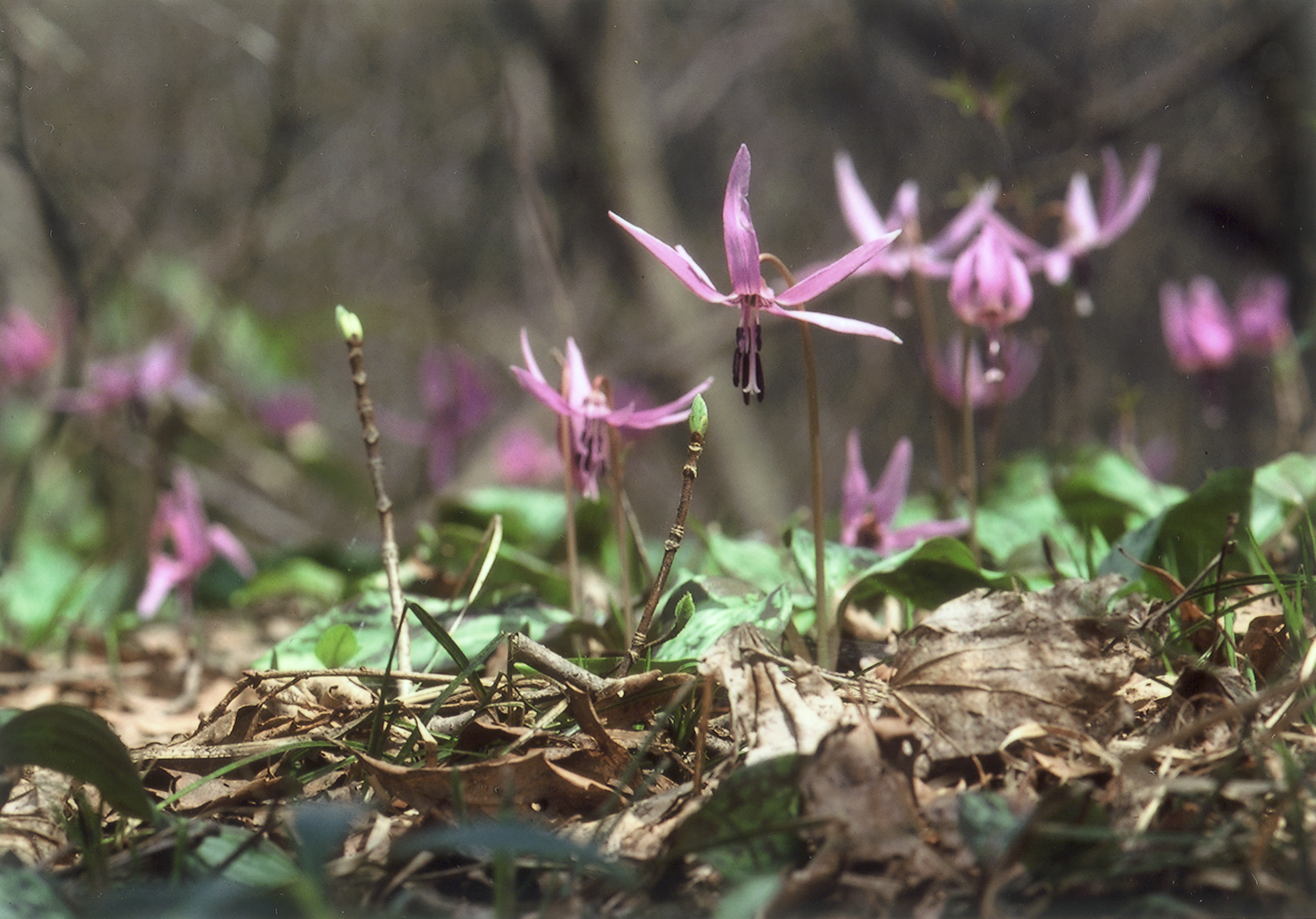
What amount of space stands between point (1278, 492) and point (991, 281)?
0.54 meters

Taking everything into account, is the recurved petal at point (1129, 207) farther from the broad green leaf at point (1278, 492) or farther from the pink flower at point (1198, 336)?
the pink flower at point (1198, 336)

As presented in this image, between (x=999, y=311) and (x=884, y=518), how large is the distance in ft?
1.16

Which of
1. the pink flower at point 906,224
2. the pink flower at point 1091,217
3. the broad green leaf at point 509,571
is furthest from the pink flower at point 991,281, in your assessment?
the broad green leaf at point 509,571

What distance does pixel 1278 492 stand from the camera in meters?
1.43

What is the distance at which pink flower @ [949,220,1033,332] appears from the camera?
1.40 meters

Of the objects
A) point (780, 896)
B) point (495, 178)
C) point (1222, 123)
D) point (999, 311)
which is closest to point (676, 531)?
point (780, 896)

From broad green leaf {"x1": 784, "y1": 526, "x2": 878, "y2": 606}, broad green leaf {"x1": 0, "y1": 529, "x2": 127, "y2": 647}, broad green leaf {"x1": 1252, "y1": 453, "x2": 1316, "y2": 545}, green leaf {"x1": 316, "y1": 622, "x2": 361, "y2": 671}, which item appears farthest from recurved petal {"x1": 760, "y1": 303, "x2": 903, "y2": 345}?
broad green leaf {"x1": 0, "y1": 529, "x2": 127, "y2": 647}

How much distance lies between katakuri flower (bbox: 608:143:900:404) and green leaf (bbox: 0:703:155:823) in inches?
22.5

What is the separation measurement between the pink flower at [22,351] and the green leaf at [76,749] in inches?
109

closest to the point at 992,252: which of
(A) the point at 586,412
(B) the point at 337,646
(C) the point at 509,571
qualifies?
(A) the point at 586,412

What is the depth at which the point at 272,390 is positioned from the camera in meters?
3.47

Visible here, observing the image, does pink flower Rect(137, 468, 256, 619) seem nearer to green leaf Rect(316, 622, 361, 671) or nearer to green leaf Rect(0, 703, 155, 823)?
green leaf Rect(316, 622, 361, 671)

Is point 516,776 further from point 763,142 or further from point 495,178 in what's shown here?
point 763,142

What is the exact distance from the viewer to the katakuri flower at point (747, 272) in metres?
0.84
